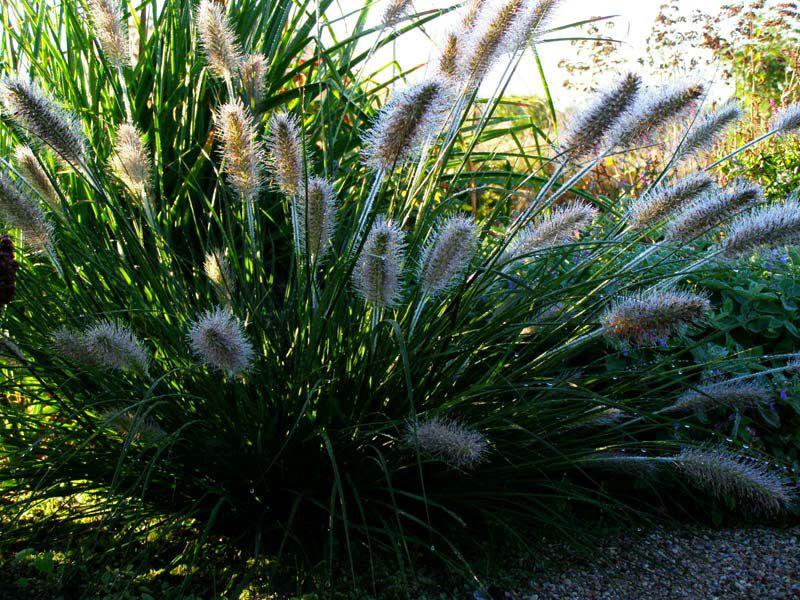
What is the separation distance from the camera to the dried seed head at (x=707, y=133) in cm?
245

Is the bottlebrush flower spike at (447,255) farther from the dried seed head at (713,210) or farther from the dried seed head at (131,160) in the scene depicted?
the dried seed head at (131,160)

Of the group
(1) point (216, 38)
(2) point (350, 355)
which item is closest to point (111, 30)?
(1) point (216, 38)

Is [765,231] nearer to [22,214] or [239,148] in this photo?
[239,148]

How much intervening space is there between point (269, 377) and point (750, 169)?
5.03 m

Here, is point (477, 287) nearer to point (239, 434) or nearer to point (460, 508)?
point (460, 508)

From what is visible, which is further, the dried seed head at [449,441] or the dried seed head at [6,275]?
the dried seed head at [449,441]

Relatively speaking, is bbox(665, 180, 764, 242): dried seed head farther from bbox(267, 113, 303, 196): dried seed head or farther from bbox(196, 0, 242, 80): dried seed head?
bbox(196, 0, 242, 80): dried seed head

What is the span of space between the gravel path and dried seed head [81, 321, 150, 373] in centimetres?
121

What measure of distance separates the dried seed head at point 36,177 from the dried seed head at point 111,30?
17.3 inches

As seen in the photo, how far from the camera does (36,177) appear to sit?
2.25 m

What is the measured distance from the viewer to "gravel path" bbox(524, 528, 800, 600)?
2279mm

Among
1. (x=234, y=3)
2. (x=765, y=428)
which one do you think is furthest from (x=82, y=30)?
(x=765, y=428)

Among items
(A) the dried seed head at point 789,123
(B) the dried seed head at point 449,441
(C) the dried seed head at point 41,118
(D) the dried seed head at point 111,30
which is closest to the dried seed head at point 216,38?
(D) the dried seed head at point 111,30

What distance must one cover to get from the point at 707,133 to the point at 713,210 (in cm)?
41
